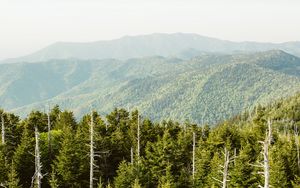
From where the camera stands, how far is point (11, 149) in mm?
72125

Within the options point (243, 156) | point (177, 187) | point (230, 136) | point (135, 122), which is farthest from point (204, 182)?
point (135, 122)

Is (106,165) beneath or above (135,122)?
beneath

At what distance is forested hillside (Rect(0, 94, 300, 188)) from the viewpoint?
59.3 m

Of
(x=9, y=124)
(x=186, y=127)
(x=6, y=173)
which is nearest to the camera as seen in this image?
(x=6, y=173)

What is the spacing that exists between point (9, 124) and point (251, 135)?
154ft

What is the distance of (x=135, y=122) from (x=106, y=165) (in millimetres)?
18439

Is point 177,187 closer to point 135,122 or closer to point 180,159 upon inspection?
point 180,159

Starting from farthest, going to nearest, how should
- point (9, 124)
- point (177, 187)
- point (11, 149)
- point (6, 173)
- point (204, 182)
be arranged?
point (9, 124) < point (11, 149) < point (204, 182) < point (177, 187) < point (6, 173)

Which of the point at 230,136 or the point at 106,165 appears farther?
the point at 230,136

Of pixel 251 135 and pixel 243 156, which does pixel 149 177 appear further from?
pixel 251 135

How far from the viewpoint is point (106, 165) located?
73625 millimetres

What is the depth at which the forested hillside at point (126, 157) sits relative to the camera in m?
59.3

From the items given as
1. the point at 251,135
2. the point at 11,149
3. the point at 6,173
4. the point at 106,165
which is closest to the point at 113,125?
the point at 106,165

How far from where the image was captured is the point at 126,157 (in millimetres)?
79562
